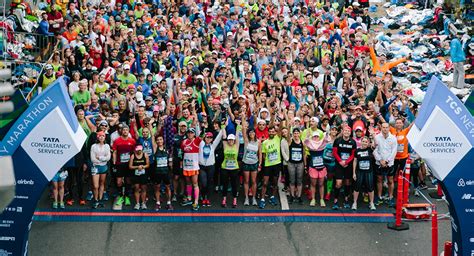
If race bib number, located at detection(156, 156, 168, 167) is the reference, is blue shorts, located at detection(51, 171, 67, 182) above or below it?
below

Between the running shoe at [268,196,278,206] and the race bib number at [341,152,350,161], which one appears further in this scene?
the running shoe at [268,196,278,206]

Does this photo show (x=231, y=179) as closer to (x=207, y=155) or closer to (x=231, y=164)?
(x=231, y=164)

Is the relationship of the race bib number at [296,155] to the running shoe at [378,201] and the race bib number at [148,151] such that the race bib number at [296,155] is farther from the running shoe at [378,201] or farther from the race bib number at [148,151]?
the race bib number at [148,151]

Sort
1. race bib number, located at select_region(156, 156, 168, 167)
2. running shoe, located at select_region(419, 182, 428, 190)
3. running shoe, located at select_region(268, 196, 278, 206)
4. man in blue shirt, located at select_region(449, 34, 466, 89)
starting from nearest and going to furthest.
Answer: race bib number, located at select_region(156, 156, 168, 167) → running shoe, located at select_region(268, 196, 278, 206) → running shoe, located at select_region(419, 182, 428, 190) → man in blue shirt, located at select_region(449, 34, 466, 89)

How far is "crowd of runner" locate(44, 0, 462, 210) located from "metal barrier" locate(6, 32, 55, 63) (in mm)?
500

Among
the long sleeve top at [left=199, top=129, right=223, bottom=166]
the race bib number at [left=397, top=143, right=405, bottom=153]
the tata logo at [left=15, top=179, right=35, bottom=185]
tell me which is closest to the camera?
the tata logo at [left=15, top=179, right=35, bottom=185]

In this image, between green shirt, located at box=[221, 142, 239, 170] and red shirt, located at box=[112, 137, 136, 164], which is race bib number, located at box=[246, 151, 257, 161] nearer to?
green shirt, located at box=[221, 142, 239, 170]

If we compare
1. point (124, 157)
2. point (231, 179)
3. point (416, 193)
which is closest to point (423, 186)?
point (416, 193)

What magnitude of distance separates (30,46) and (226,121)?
23.4 feet

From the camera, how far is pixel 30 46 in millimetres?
21469

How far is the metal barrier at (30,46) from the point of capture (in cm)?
2070

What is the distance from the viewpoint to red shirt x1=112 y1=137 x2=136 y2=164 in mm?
16312

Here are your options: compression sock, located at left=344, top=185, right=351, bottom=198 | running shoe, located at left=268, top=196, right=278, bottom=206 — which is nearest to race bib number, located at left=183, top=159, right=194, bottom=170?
running shoe, located at left=268, top=196, right=278, bottom=206

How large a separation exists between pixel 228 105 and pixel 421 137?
664 cm
